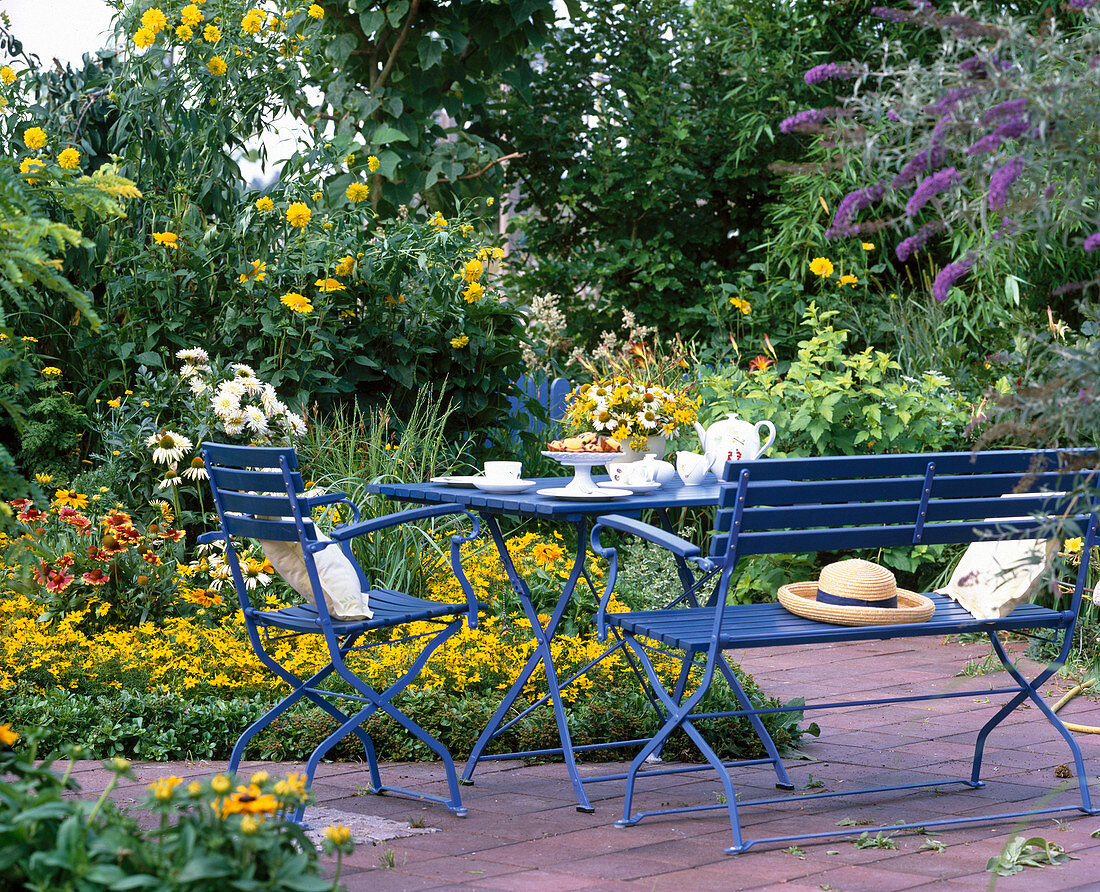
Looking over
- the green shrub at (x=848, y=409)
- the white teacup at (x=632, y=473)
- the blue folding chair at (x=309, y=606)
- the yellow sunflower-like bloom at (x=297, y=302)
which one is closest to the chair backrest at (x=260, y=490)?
the blue folding chair at (x=309, y=606)

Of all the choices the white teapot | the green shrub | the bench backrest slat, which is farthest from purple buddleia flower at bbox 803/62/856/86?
the green shrub

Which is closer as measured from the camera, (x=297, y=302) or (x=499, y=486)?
(x=499, y=486)

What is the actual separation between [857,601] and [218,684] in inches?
85.4

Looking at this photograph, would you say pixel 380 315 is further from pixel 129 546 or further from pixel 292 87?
pixel 129 546

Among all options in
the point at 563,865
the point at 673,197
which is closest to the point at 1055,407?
the point at 563,865

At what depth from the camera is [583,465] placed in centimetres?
380

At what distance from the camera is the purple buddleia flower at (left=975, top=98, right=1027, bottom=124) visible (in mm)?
1954

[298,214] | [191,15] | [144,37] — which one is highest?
[191,15]

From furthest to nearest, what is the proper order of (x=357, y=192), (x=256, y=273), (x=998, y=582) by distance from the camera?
(x=357, y=192)
(x=256, y=273)
(x=998, y=582)

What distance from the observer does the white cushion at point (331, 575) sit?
11.3ft

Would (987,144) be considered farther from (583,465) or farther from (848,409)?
(848,409)

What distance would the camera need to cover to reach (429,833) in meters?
3.32

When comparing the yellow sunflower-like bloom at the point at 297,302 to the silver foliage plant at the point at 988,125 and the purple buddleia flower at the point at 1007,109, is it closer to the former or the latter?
the silver foliage plant at the point at 988,125

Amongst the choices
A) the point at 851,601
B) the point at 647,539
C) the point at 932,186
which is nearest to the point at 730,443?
the point at 851,601
